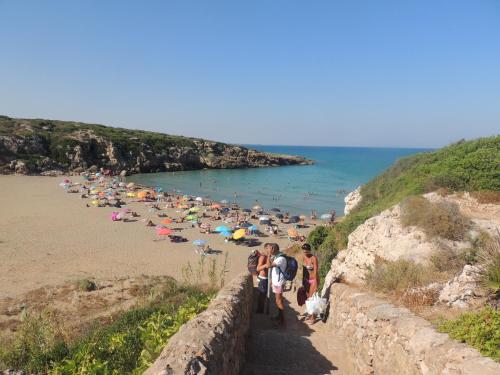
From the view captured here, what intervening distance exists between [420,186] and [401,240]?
417 cm

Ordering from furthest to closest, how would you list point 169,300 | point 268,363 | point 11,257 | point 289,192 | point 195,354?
point 289,192 < point 11,257 < point 169,300 < point 268,363 < point 195,354

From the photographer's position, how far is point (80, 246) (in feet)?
70.4

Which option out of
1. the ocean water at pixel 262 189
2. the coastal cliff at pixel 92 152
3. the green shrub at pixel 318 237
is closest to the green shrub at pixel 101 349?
the green shrub at pixel 318 237

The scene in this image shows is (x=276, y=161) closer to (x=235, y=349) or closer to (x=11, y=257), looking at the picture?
(x=11, y=257)

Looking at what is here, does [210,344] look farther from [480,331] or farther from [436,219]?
[436,219]

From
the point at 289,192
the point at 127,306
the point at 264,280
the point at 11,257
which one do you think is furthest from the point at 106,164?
the point at 264,280

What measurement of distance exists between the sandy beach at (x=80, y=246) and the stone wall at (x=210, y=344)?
11958mm

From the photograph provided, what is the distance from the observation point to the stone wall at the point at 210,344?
133 inches

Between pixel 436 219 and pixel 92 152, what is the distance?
65.2m

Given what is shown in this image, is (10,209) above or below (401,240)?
below

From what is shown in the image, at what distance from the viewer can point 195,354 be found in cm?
355

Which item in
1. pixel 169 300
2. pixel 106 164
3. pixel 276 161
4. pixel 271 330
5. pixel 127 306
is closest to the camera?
pixel 271 330

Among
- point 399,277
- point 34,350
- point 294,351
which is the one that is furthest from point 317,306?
point 34,350

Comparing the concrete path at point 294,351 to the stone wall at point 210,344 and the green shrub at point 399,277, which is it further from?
the green shrub at point 399,277
